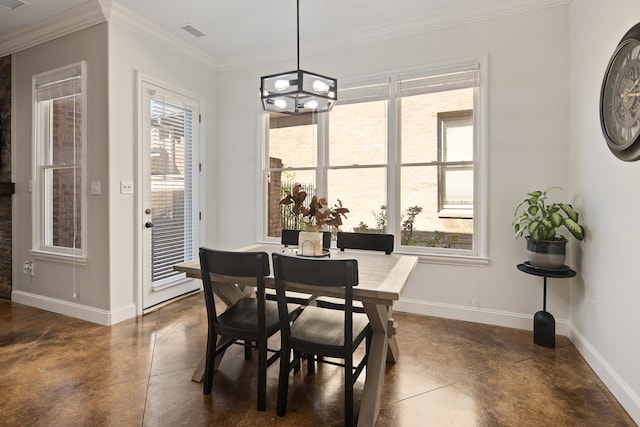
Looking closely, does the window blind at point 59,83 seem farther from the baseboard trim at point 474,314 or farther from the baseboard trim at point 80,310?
the baseboard trim at point 474,314

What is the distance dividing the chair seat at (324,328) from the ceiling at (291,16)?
274cm

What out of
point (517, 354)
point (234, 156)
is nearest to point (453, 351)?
point (517, 354)

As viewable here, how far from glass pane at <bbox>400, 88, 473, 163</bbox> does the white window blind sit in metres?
2.53

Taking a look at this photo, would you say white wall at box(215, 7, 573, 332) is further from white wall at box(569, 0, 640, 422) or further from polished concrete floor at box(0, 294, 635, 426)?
polished concrete floor at box(0, 294, 635, 426)

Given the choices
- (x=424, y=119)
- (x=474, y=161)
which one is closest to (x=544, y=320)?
(x=474, y=161)

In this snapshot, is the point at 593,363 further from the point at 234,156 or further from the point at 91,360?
the point at 234,156

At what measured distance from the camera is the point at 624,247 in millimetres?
2084

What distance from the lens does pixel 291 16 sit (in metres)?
3.39

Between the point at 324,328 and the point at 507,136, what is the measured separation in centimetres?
250

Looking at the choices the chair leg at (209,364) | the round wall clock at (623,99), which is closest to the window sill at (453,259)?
the round wall clock at (623,99)

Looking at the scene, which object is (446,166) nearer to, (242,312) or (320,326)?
(320,326)

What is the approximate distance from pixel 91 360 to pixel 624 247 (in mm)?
3692

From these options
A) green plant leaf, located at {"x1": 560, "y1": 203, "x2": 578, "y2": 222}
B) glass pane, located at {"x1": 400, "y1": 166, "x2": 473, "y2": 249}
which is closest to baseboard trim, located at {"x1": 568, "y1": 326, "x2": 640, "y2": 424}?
green plant leaf, located at {"x1": 560, "y1": 203, "x2": 578, "y2": 222}

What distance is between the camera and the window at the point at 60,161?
344 centimetres
